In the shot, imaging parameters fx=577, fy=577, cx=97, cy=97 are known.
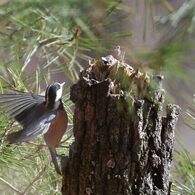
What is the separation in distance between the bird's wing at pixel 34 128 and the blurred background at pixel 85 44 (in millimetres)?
67

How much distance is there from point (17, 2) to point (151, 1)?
0.12 m

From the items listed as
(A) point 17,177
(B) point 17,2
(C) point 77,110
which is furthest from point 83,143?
(A) point 17,177

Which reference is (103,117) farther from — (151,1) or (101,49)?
(151,1)

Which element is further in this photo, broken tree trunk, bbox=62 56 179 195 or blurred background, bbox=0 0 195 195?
broken tree trunk, bbox=62 56 179 195

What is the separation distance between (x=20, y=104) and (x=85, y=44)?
13 cm

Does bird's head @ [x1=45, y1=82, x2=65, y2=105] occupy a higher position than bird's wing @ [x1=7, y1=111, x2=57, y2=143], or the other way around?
bird's head @ [x1=45, y1=82, x2=65, y2=105]

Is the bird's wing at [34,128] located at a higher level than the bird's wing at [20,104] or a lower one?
lower

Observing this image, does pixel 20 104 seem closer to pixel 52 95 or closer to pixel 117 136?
pixel 52 95

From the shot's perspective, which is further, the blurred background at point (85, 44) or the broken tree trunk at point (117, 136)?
the broken tree trunk at point (117, 136)

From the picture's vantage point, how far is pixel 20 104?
724 millimetres

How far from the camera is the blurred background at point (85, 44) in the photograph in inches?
14.1

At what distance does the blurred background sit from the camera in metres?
0.36

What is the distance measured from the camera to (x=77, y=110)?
0.65 meters

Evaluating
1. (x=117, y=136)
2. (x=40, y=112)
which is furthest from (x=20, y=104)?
(x=117, y=136)
